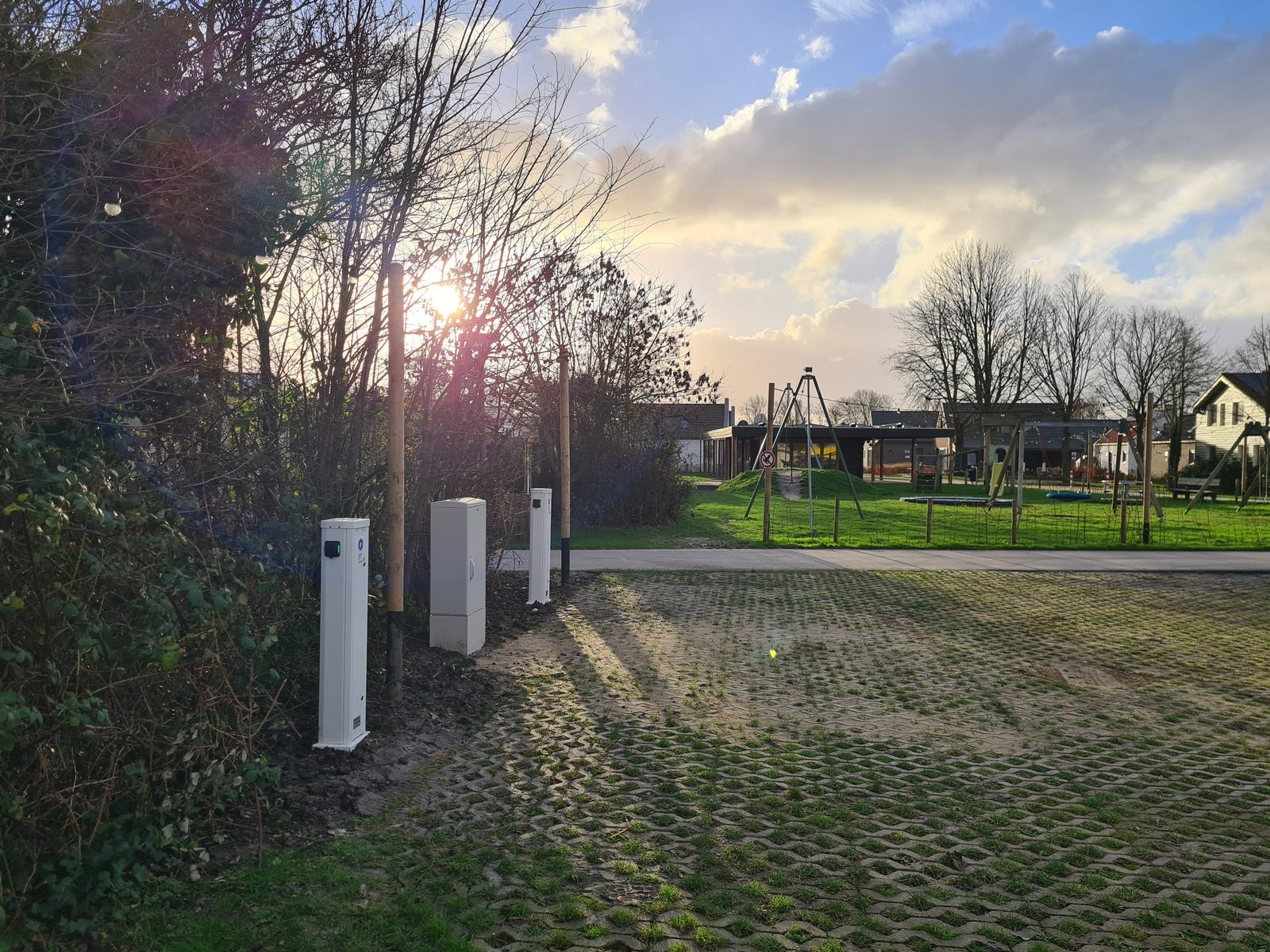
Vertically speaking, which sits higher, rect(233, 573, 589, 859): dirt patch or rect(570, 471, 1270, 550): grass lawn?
rect(570, 471, 1270, 550): grass lawn

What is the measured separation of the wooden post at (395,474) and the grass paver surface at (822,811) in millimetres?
890

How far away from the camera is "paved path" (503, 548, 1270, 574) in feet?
49.4

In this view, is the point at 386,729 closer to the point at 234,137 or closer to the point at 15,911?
the point at 15,911

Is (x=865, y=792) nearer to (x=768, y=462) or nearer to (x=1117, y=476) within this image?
(x=768, y=462)

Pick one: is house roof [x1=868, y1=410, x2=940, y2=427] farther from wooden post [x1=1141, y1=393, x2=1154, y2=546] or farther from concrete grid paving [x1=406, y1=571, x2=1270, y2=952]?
concrete grid paving [x1=406, y1=571, x2=1270, y2=952]

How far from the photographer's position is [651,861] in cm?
405

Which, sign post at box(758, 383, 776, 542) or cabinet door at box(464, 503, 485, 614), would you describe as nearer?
cabinet door at box(464, 503, 485, 614)

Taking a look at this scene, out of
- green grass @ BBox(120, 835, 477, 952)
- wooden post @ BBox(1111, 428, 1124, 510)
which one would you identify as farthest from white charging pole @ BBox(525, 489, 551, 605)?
wooden post @ BBox(1111, 428, 1124, 510)

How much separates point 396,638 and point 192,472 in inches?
84.6

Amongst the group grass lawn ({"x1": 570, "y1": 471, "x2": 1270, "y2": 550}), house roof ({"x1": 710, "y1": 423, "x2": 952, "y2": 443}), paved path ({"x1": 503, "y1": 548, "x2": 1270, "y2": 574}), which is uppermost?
house roof ({"x1": 710, "y1": 423, "x2": 952, "y2": 443})

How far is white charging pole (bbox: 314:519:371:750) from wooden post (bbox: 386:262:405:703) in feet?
2.73

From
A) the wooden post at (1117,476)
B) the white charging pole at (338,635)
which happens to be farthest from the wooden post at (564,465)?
the wooden post at (1117,476)

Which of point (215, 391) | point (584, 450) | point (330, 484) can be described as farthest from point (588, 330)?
point (215, 391)

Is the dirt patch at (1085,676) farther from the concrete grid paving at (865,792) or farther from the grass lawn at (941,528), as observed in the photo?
the grass lawn at (941,528)
